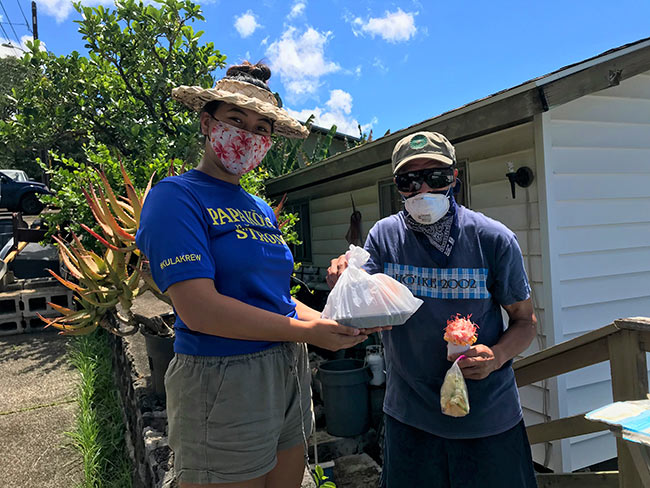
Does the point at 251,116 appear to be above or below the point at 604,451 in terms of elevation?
above

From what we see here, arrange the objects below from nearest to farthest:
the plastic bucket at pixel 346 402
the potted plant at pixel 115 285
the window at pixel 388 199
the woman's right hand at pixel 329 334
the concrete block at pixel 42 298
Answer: the woman's right hand at pixel 329 334 < the potted plant at pixel 115 285 < the plastic bucket at pixel 346 402 < the window at pixel 388 199 < the concrete block at pixel 42 298

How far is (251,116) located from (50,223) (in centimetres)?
606

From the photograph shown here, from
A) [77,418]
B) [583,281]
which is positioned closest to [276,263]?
[583,281]

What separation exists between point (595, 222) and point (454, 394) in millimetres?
2910

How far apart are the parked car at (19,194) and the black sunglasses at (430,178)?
56.2ft

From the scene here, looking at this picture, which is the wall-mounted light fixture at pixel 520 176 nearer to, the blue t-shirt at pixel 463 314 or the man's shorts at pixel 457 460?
the blue t-shirt at pixel 463 314

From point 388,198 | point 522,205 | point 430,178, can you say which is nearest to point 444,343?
point 430,178

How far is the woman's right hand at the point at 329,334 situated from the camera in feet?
4.61

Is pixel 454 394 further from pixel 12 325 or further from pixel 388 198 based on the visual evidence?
pixel 12 325

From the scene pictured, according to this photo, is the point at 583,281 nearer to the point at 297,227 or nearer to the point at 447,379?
the point at 447,379

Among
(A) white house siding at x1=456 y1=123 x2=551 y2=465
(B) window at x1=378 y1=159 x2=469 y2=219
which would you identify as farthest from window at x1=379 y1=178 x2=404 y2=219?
(A) white house siding at x1=456 y1=123 x2=551 y2=465

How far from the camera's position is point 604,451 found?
141 inches

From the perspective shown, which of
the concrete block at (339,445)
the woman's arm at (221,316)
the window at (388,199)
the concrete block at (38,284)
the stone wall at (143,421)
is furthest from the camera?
the concrete block at (38,284)

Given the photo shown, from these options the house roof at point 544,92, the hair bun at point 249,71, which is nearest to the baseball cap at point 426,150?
the hair bun at point 249,71
